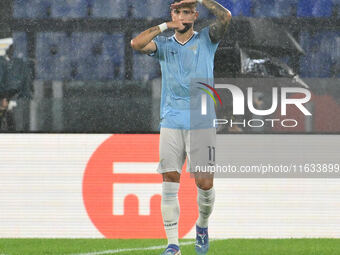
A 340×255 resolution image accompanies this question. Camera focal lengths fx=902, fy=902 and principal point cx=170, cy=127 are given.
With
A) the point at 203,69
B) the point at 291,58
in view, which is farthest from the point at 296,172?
the point at 203,69

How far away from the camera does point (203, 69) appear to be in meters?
7.25

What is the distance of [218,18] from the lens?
702 centimetres

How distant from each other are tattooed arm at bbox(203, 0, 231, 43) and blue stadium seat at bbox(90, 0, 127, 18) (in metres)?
1.42

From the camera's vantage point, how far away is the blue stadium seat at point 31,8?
8367 mm

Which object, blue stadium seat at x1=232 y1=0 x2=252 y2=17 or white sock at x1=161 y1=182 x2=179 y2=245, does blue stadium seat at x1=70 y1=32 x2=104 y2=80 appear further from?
white sock at x1=161 y1=182 x2=179 y2=245

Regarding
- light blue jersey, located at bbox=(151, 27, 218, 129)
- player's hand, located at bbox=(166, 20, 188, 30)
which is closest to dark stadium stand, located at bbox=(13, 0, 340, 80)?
light blue jersey, located at bbox=(151, 27, 218, 129)

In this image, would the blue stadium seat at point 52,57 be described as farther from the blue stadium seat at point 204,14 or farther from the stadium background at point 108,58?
the blue stadium seat at point 204,14

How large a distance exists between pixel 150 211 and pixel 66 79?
1.46 meters

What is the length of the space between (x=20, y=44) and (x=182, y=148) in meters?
2.10

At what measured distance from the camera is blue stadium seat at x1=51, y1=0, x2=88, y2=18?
8.36m

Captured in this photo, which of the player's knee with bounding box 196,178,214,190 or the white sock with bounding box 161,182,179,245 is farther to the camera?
the player's knee with bounding box 196,178,214,190

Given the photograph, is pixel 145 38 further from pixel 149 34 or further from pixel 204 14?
pixel 204 14

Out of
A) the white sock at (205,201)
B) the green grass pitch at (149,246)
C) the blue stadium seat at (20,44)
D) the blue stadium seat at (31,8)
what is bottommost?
the green grass pitch at (149,246)

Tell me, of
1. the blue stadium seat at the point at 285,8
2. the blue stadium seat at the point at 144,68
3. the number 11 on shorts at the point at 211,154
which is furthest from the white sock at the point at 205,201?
the blue stadium seat at the point at 285,8
